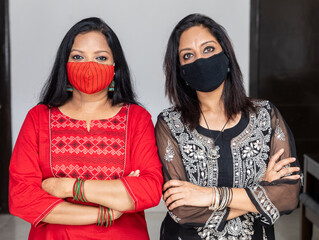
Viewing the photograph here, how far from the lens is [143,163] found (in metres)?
1.76

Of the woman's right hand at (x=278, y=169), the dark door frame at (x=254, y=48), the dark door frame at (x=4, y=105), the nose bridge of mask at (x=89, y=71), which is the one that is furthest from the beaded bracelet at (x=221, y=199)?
the dark door frame at (x=4, y=105)

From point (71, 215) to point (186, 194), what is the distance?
0.43 metres

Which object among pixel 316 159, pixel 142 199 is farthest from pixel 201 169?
pixel 316 159

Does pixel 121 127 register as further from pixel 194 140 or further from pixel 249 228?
pixel 249 228

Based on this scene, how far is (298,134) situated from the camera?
4320mm

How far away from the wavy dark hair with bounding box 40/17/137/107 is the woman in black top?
0.61 ft

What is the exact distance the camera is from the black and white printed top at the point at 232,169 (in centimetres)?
171

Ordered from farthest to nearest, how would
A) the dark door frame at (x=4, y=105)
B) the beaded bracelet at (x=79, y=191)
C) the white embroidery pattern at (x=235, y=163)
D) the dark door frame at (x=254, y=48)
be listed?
1. the dark door frame at (x=254, y=48)
2. the dark door frame at (x=4, y=105)
3. the white embroidery pattern at (x=235, y=163)
4. the beaded bracelet at (x=79, y=191)

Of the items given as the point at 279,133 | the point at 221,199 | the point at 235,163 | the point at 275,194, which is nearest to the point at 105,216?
the point at 221,199

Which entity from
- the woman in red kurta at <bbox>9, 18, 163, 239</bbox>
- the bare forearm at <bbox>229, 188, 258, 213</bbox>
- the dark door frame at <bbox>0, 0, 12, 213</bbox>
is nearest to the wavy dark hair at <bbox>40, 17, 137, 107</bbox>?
the woman in red kurta at <bbox>9, 18, 163, 239</bbox>

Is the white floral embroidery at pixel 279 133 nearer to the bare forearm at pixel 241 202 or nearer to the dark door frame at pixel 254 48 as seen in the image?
the bare forearm at pixel 241 202

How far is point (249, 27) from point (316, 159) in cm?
186

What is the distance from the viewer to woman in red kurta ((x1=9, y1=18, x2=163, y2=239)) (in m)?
1.66

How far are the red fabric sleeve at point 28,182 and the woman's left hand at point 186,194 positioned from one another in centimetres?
41
